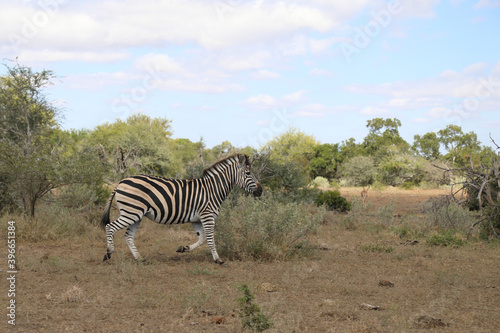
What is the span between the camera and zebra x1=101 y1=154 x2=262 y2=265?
8570 millimetres

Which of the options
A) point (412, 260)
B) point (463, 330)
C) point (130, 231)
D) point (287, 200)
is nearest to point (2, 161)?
point (130, 231)

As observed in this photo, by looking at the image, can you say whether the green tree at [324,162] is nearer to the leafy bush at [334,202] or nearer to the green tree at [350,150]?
the green tree at [350,150]

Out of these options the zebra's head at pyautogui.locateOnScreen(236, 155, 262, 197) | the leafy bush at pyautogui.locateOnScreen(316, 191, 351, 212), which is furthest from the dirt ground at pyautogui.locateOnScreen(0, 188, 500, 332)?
the leafy bush at pyautogui.locateOnScreen(316, 191, 351, 212)

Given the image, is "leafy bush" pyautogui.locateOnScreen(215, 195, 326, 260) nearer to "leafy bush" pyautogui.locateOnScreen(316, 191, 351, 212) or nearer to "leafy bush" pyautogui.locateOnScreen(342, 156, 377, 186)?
"leafy bush" pyautogui.locateOnScreen(316, 191, 351, 212)

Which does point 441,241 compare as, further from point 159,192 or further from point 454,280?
point 159,192

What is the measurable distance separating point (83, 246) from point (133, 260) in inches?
85.7

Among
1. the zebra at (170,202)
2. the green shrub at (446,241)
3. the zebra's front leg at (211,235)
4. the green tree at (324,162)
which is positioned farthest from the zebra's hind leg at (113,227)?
the green tree at (324,162)

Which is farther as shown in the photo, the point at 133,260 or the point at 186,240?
the point at 186,240

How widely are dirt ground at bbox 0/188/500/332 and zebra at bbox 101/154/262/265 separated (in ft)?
2.00

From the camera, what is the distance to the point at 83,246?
10.3 meters

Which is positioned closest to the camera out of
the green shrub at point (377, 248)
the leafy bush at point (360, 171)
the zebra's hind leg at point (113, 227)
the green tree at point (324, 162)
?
the zebra's hind leg at point (113, 227)

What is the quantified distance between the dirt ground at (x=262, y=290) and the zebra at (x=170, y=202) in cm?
61

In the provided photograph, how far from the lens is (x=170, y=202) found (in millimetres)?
8812

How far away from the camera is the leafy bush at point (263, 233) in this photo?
908cm
